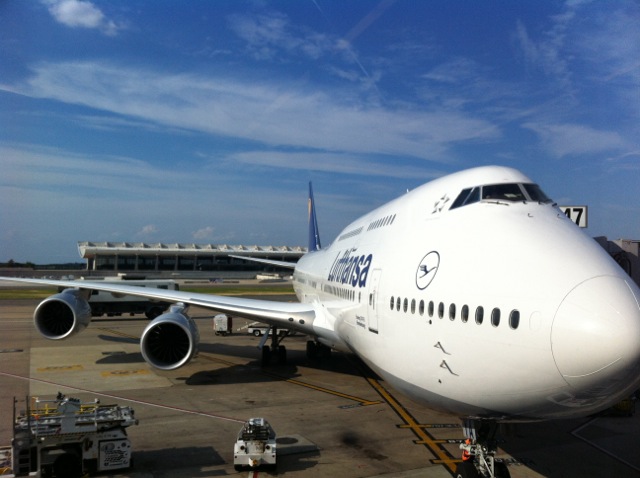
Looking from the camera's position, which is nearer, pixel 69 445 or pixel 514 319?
pixel 514 319

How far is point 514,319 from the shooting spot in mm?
6238

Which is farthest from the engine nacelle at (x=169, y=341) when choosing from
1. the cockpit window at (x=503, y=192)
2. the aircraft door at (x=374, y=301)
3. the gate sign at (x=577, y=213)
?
the gate sign at (x=577, y=213)

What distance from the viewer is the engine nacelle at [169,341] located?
15.8 metres

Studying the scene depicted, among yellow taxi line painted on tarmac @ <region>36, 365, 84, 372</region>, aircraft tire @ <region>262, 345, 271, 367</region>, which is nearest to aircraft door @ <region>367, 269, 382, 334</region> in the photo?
aircraft tire @ <region>262, 345, 271, 367</region>

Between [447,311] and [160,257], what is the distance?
107 metres

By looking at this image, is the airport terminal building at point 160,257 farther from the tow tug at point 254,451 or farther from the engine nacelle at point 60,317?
the tow tug at point 254,451

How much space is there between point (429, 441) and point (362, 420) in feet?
6.92

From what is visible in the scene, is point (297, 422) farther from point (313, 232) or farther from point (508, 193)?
point (313, 232)

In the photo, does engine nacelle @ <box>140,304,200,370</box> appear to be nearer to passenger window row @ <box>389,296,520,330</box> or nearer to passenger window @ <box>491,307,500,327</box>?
passenger window row @ <box>389,296,520,330</box>

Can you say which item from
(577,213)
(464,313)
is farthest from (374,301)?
(577,213)

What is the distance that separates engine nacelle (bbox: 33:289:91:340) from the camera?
1903cm

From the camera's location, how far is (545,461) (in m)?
10.6

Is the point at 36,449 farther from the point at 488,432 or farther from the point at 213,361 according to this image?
the point at 213,361

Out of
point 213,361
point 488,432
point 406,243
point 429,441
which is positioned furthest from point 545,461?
point 213,361
